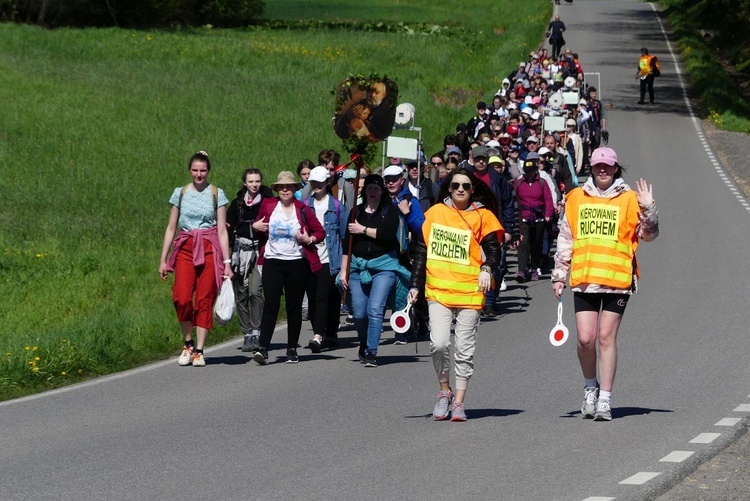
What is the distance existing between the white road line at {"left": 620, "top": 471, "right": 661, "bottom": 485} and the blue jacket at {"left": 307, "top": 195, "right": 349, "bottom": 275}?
6998 mm

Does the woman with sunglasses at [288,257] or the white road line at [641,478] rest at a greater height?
the woman with sunglasses at [288,257]

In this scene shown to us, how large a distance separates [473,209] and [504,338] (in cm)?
519

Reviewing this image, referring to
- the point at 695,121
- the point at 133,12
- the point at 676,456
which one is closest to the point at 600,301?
the point at 676,456

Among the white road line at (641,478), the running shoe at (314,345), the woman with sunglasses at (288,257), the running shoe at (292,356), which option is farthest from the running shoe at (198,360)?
the white road line at (641,478)

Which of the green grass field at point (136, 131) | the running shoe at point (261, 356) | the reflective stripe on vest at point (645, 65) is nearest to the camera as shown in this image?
the running shoe at point (261, 356)

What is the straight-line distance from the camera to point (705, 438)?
10.5 metres

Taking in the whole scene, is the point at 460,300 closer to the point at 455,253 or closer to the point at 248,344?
the point at 455,253

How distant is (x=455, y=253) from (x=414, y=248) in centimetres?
441

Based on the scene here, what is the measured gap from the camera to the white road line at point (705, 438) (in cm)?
1031

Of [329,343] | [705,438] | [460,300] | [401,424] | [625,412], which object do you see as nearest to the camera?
[705,438]

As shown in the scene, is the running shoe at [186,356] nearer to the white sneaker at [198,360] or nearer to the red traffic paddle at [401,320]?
the white sneaker at [198,360]

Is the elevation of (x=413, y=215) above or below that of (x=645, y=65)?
below

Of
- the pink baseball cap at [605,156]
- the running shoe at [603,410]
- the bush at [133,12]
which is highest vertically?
the bush at [133,12]

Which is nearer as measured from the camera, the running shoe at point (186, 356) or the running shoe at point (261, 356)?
the running shoe at point (261, 356)
